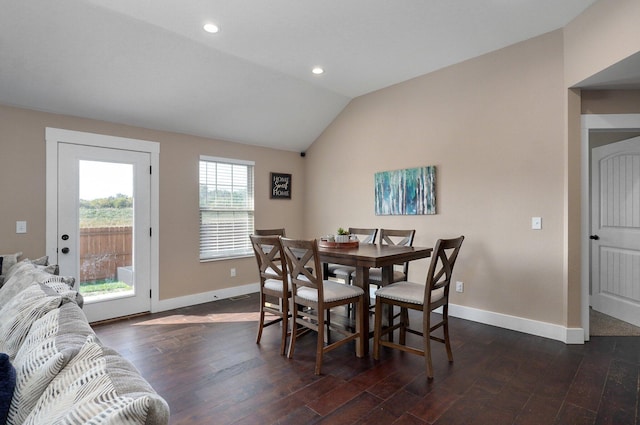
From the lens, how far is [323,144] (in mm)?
5383

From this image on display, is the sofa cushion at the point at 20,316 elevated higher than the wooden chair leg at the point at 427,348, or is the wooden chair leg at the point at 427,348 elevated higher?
the sofa cushion at the point at 20,316

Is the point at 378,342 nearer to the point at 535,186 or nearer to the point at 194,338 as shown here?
the point at 194,338

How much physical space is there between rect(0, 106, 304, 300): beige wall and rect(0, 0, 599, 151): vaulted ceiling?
0.59 ft

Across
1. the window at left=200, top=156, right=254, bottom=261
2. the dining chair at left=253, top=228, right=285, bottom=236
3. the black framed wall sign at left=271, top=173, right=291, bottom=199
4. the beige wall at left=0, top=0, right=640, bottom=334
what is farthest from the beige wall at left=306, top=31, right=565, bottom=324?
the window at left=200, top=156, right=254, bottom=261

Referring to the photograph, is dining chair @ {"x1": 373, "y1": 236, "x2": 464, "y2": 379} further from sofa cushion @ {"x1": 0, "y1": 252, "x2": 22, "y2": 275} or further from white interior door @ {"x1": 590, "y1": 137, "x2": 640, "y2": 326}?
sofa cushion @ {"x1": 0, "y1": 252, "x2": 22, "y2": 275}

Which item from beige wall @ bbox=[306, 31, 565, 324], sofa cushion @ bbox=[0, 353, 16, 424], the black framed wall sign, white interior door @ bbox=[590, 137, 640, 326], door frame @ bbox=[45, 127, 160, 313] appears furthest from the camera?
the black framed wall sign

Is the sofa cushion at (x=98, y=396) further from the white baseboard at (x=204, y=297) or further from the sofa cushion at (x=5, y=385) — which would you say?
the white baseboard at (x=204, y=297)

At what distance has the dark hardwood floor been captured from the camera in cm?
201

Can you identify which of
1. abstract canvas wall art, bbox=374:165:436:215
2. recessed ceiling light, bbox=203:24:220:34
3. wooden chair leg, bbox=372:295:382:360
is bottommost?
wooden chair leg, bbox=372:295:382:360

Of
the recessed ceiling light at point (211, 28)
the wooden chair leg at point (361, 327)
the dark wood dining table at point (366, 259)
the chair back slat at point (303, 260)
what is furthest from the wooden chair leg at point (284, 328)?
the recessed ceiling light at point (211, 28)

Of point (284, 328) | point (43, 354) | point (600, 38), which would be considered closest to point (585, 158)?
point (600, 38)

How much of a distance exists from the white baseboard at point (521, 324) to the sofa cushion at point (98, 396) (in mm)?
3583

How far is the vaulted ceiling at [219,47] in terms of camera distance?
264 cm

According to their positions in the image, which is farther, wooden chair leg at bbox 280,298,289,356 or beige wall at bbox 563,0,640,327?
wooden chair leg at bbox 280,298,289,356
